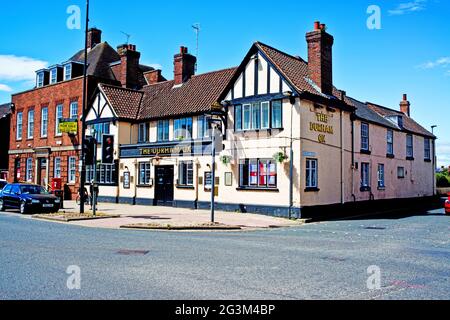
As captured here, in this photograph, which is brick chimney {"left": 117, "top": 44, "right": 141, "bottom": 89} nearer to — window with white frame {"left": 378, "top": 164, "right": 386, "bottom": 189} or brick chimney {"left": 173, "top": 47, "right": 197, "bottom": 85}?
brick chimney {"left": 173, "top": 47, "right": 197, "bottom": 85}

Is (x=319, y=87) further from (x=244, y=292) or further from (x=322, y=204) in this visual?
(x=244, y=292)

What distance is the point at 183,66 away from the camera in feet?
101

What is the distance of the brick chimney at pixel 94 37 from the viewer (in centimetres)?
4091

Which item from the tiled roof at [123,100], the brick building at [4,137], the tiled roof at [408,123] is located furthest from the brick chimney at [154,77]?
the brick building at [4,137]

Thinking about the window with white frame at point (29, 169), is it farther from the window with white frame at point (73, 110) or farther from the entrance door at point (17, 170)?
the window with white frame at point (73, 110)

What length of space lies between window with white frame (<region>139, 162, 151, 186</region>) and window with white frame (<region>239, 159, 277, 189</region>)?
7.44 meters

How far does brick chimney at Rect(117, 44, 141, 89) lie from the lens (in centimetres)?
3406

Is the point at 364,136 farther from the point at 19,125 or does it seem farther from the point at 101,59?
A: the point at 19,125

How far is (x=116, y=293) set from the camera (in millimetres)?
6715

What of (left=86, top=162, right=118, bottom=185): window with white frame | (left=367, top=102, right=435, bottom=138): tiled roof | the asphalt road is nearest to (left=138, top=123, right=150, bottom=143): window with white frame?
(left=86, top=162, right=118, bottom=185): window with white frame

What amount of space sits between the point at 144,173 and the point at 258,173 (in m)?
9.06

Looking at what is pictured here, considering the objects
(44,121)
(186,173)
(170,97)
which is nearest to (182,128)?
(186,173)

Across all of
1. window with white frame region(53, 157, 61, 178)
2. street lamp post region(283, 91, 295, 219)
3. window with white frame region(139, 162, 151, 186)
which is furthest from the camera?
window with white frame region(53, 157, 61, 178)

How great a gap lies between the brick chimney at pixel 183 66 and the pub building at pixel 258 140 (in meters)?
0.07
